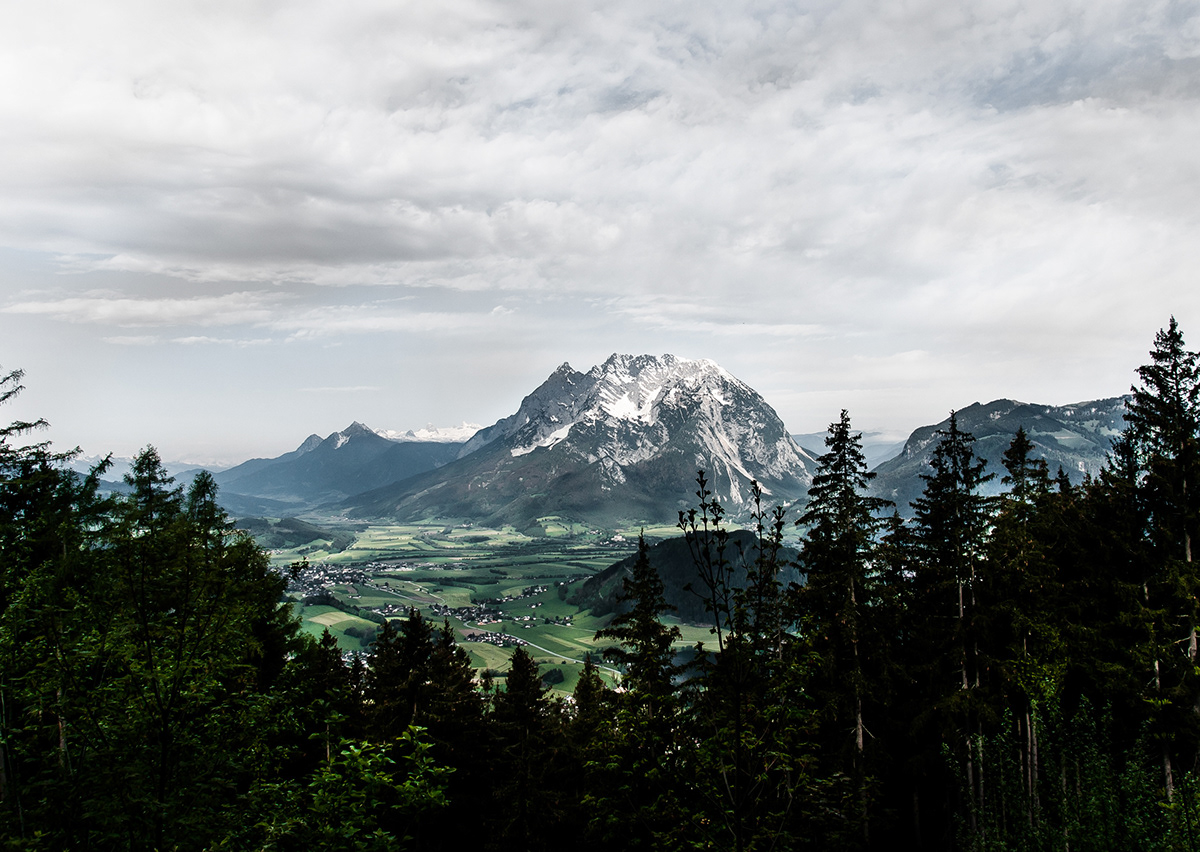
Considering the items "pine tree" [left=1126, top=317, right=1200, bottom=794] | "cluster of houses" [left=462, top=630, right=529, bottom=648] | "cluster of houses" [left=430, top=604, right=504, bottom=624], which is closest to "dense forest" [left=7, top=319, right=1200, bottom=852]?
"pine tree" [left=1126, top=317, right=1200, bottom=794]

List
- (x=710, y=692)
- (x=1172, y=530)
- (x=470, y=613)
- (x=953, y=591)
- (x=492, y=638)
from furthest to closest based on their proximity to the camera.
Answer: (x=470, y=613)
(x=492, y=638)
(x=953, y=591)
(x=1172, y=530)
(x=710, y=692)

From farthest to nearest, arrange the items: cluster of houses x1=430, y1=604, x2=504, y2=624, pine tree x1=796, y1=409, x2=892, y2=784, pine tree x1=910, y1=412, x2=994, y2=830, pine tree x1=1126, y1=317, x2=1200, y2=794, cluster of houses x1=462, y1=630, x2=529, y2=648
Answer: cluster of houses x1=430, y1=604, x2=504, y2=624, cluster of houses x1=462, y1=630, x2=529, y2=648, pine tree x1=910, y1=412, x2=994, y2=830, pine tree x1=796, y1=409, x2=892, y2=784, pine tree x1=1126, y1=317, x2=1200, y2=794

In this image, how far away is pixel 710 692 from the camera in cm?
968

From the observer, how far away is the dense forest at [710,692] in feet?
31.0

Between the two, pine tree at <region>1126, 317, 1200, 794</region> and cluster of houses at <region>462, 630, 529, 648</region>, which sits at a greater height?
pine tree at <region>1126, 317, 1200, 794</region>

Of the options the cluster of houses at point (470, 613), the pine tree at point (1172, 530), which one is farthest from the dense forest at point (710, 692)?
the cluster of houses at point (470, 613)

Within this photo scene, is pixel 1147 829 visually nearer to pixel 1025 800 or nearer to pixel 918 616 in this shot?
pixel 1025 800

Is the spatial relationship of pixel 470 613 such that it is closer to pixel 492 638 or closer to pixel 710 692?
pixel 492 638

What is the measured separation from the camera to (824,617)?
22.5 metres

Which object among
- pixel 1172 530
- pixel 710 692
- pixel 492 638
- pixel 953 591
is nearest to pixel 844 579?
pixel 953 591

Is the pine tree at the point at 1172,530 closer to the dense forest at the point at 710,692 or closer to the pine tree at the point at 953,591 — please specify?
the dense forest at the point at 710,692

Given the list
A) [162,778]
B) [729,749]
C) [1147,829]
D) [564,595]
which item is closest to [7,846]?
[162,778]

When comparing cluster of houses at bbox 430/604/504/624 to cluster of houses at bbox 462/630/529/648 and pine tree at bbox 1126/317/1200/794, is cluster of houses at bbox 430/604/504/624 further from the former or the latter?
pine tree at bbox 1126/317/1200/794

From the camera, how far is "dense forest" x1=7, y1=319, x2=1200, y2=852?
945 cm
